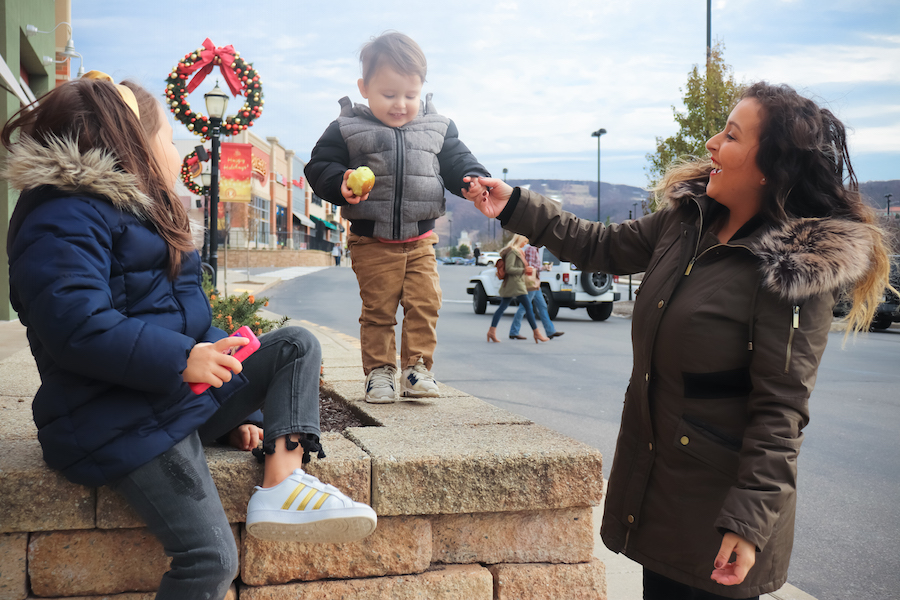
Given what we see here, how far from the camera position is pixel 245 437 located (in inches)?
97.0

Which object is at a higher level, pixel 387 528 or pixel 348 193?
pixel 348 193

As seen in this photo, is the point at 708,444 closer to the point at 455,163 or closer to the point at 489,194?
the point at 489,194

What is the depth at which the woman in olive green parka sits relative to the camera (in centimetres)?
178

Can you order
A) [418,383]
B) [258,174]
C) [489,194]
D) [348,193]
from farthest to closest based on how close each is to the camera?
[258,174], [418,383], [348,193], [489,194]

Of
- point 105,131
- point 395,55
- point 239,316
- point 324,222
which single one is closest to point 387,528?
point 105,131

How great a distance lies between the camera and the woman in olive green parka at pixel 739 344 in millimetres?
1782

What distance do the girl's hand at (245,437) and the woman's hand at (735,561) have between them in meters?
1.54

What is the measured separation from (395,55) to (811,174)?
1.83 metres

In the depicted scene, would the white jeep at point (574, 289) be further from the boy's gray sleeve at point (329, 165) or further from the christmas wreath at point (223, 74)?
the boy's gray sleeve at point (329, 165)

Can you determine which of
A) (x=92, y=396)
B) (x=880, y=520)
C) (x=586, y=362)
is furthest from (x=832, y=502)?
(x=586, y=362)

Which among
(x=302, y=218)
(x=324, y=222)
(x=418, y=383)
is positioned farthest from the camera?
(x=324, y=222)

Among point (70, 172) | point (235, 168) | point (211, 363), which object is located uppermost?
point (235, 168)

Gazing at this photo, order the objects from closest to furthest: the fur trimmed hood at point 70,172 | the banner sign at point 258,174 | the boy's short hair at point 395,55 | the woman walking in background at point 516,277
→ the fur trimmed hood at point 70,172
the boy's short hair at point 395,55
the woman walking in background at point 516,277
the banner sign at point 258,174

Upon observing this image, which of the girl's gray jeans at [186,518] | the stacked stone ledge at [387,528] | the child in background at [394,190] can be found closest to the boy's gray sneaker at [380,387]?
the child in background at [394,190]
